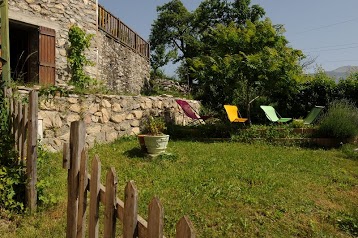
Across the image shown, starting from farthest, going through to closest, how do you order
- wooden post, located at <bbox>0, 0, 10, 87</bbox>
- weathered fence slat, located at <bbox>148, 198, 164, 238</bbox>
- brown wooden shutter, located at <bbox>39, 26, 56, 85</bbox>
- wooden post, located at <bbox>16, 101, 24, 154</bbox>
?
brown wooden shutter, located at <bbox>39, 26, 56, 85</bbox>
wooden post, located at <bbox>0, 0, 10, 87</bbox>
wooden post, located at <bbox>16, 101, 24, 154</bbox>
weathered fence slat, located at <bbox>148, 198, 164, 238</bbox>

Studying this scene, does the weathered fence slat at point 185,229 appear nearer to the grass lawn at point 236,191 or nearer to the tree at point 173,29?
the grass lawn at point 236,191

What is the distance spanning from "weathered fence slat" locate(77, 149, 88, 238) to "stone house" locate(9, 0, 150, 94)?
5038 mm

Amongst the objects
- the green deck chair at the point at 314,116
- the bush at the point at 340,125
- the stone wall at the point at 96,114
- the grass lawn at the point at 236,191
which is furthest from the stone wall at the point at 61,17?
the bush at the point at 340,125

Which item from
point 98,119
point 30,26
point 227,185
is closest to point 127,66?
point 30,26

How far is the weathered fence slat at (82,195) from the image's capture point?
1.63 meters

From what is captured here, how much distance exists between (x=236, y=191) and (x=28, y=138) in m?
2.50

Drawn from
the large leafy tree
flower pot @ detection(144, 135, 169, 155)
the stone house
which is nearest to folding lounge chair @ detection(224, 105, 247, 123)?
flower pot @ detection(144, 135, 169, 155)

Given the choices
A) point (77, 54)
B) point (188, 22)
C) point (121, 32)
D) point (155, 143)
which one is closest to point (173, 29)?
point (188, 22)

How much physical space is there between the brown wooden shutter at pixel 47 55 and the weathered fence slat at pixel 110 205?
7620 millimetres

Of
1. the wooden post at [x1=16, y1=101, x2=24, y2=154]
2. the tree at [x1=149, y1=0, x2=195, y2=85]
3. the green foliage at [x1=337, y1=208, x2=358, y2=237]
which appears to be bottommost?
the green foliage at [x1=337, y1=208, x2=358, y2=237]

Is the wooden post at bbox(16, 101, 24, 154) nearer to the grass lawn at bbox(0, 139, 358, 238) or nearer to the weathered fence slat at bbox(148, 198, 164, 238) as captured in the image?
the grass lawn at bbox(0, 139, 358, 238)

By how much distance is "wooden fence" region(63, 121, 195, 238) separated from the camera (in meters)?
1.03

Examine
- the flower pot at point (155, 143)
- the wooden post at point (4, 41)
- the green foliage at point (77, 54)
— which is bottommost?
the flower pot at point (155, 143)

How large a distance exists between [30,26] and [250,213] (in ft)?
25.7
